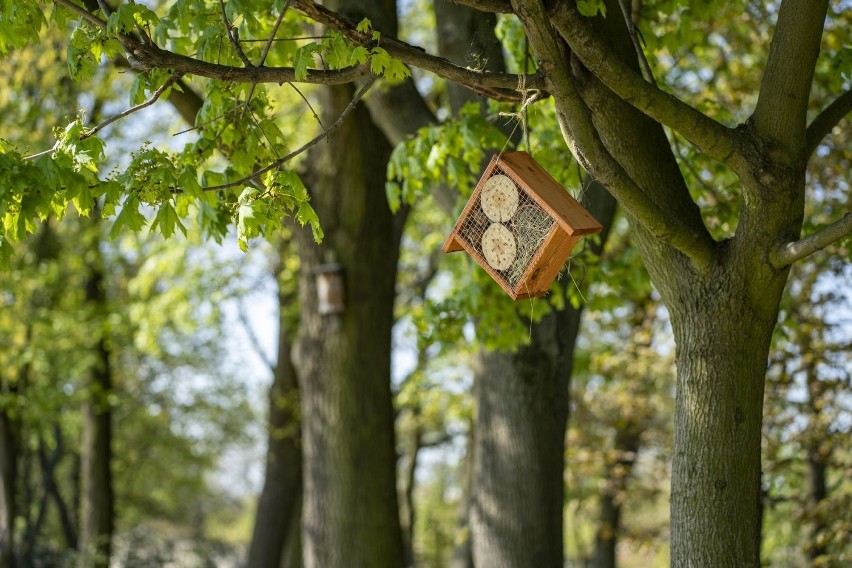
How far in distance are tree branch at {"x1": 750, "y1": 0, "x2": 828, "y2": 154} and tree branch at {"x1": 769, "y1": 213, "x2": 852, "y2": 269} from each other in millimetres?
479

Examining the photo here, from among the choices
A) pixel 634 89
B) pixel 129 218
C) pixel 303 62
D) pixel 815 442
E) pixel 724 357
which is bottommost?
pixel 815 442

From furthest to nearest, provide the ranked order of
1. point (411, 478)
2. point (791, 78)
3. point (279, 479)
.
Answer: point (411, 478)
point (279, 479)
point (791, 78)

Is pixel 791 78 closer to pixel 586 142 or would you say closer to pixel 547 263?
pixel 586 142

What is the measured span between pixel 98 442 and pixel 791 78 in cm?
1278

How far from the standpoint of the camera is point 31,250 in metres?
15.0

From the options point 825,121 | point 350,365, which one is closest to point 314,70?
point 825,121

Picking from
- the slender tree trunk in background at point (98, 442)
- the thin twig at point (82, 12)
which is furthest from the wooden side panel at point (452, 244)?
the slender tree trunk in background at point (98, 442)

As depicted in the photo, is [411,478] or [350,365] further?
[411,478]

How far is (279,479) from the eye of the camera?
13664mm

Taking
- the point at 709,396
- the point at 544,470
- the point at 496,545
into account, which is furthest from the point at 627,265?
the point at 709,396

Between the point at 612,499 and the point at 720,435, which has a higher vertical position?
the point at 720,435

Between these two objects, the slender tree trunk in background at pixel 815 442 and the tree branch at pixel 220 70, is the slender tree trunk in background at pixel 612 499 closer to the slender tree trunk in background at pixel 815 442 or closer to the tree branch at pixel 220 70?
the slender tree trunk in background at pixel 815 442

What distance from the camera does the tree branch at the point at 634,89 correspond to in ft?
12.5

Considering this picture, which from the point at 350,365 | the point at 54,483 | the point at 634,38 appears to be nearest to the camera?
the point at 634,38
